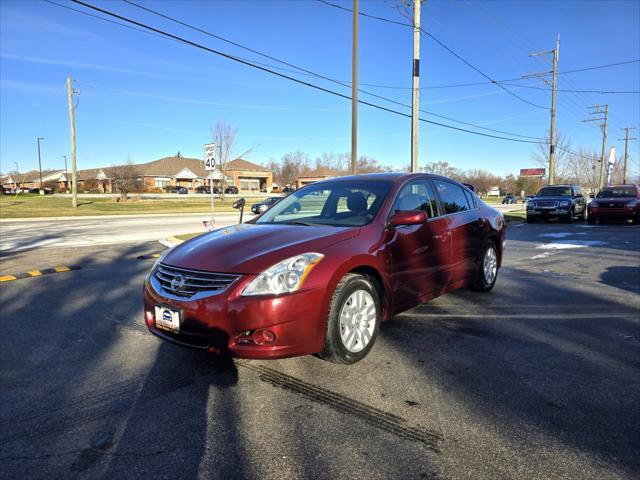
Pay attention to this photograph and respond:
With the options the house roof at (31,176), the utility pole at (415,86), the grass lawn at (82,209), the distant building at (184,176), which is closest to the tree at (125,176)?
the grass lawn at (82,209)

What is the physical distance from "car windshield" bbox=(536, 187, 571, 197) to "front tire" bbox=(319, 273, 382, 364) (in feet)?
63.5

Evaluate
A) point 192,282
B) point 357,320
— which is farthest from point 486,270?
point 192,282

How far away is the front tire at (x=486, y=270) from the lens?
600 cm

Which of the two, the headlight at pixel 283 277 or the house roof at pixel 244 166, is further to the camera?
the house roof at pixel 244 166

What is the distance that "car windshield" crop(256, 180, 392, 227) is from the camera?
14.1 ft

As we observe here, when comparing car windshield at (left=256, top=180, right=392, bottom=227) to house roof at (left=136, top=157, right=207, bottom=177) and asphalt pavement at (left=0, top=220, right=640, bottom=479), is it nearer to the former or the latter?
asphalt pavement at (left=0, top=220, right=640, bottom=479)

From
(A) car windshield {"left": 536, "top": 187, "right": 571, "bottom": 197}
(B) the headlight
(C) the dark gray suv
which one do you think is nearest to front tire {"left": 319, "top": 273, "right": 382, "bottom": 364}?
(B) the headlight

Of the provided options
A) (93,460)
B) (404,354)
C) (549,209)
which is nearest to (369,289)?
(404,354)

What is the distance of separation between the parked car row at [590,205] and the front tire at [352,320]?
712 inches

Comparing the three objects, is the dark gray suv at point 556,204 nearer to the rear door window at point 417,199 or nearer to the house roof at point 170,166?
the rear door window at point 417,199

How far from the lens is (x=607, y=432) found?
2.70m

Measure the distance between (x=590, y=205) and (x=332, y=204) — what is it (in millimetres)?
18661

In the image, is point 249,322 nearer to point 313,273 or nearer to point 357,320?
point 313,273

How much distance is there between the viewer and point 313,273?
3.31 m
